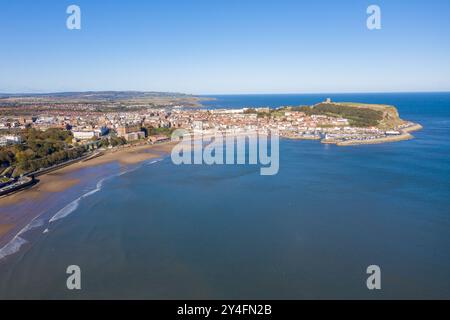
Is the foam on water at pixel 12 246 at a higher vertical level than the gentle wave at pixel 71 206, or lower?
lower

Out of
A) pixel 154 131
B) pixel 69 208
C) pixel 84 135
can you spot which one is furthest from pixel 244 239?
pixel 154 131

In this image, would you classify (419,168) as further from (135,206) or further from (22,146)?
(22,146)

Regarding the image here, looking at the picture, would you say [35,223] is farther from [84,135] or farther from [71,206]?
[84,135]

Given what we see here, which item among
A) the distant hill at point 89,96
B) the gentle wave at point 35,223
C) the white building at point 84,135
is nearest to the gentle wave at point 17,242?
the gentle wave at point 35,223

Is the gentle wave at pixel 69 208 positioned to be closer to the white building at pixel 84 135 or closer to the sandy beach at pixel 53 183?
the sandy beach at pixel 53 183
